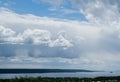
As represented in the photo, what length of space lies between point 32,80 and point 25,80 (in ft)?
4.32

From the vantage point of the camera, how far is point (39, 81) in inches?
1886

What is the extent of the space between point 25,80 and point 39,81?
7.27 ft

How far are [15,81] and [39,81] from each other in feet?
12.1

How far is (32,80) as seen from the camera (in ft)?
157

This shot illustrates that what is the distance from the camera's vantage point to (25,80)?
1844 inches

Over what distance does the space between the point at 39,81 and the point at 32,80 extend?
1.03 meters

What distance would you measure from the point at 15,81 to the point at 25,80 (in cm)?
150

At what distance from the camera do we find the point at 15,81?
46.2 m
